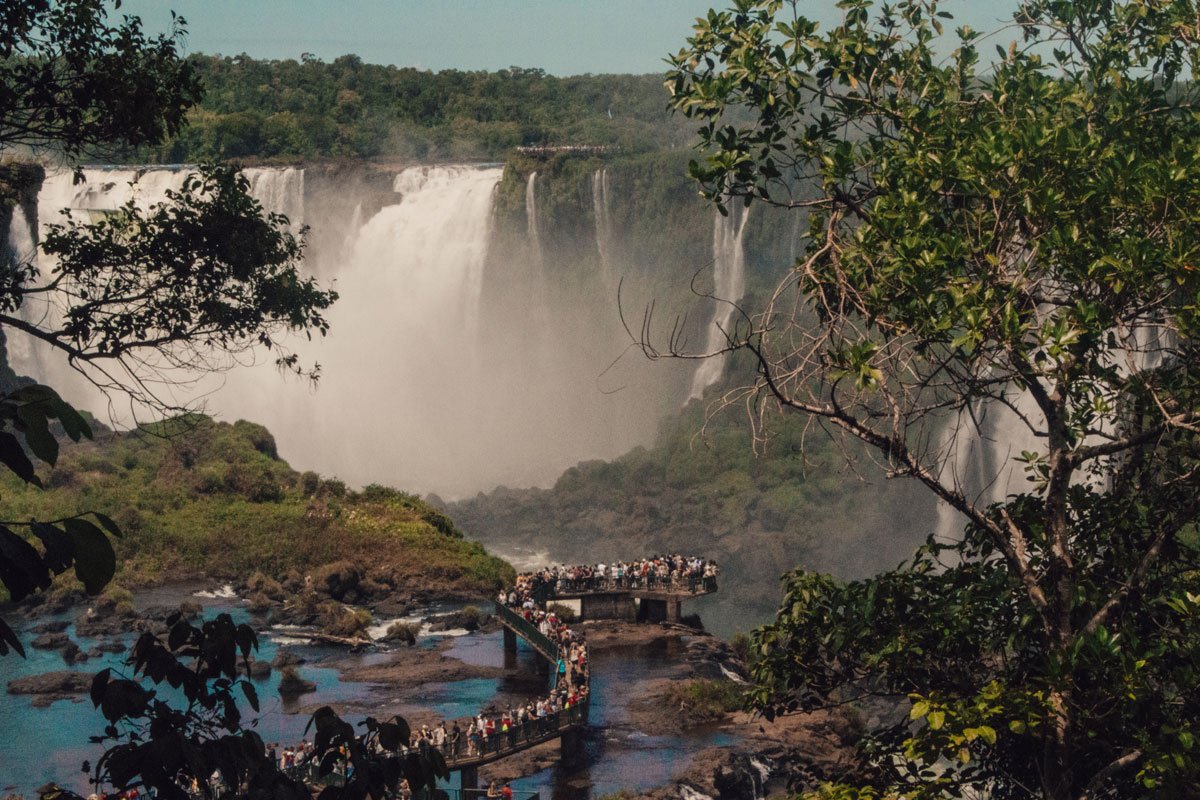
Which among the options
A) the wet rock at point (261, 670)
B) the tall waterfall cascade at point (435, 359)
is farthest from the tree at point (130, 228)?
the tall waterfall cascade at point (435, 359)

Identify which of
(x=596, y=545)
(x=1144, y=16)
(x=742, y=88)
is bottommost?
(x=596, y=545)

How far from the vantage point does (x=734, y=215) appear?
61.9 metres

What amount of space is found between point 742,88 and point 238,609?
31222 mm

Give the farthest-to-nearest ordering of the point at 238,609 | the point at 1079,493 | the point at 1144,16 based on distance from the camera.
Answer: the point at 238,609 → the point at 1144,16 → the point at 1079,493

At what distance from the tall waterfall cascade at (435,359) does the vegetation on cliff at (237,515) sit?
1289cm

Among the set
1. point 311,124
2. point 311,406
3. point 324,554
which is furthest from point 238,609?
point 311,124

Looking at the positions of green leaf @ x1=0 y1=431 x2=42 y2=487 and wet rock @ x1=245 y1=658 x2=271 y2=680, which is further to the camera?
wet rock @ x1=245 y1=658 x2=271 y2=680

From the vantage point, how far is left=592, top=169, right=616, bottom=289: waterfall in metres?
65.1

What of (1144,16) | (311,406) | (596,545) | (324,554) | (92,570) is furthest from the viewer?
(311,406)

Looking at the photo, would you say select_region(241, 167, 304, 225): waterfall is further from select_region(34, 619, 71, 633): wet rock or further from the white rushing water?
select_region(34, 619, 71, 633): wet rock

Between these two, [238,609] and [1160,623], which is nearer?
[1160,623]

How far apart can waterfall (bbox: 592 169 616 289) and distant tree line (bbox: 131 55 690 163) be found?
10.4m

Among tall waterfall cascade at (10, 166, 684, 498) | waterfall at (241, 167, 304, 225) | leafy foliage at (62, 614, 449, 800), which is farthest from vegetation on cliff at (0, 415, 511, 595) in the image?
leafy foliage at (62, 614, 449, 800)

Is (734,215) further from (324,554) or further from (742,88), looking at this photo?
(742,88)
